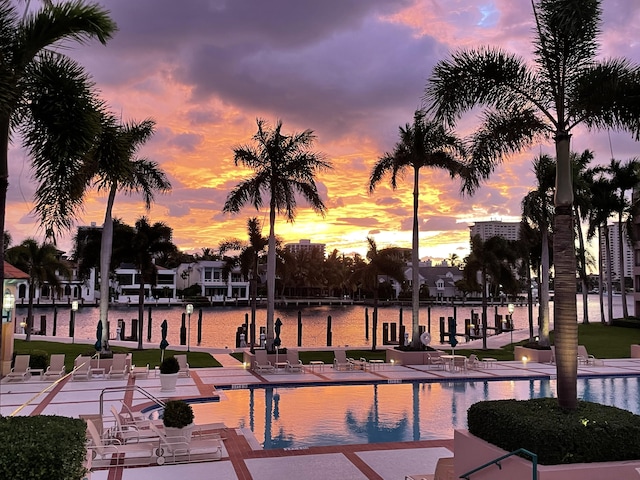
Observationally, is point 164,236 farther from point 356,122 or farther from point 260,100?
point 356,122

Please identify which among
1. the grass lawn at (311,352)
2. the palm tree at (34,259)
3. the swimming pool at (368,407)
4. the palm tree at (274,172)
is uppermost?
the palm tree at (274,172)

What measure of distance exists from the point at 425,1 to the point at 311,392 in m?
13.0

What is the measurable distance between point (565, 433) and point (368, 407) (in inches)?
393

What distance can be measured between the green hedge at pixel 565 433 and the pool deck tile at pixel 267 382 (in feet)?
8.56

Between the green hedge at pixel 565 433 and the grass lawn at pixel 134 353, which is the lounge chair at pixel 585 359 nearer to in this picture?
the grass lawn at pixel 134 353

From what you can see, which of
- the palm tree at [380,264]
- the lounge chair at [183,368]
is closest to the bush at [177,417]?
the lounge chair at [183,368]

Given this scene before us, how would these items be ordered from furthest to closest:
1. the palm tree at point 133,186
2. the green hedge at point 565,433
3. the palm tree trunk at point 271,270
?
the palm tree trunk at point 271,270 < the palm tree at point 133,186 < the green hedge at point 565,433

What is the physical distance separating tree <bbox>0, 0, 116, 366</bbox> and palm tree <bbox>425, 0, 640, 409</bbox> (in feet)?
20.6

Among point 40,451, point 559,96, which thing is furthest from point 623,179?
point 40,451

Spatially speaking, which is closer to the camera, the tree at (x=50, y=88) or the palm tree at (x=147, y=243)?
the tree at (x=50, y=88)

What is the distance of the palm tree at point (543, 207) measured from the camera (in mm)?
27062

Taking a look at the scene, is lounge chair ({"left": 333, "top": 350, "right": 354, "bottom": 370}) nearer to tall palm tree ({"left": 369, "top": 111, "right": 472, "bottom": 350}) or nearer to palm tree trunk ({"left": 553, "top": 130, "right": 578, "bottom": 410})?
tall palm tree ({"left": 369, "top": 111, "right": 472, "bottom": 350})

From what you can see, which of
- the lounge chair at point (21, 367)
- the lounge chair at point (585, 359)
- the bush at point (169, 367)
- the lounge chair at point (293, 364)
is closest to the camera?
the bush at point (169, 367)

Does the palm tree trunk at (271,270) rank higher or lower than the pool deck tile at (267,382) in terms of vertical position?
higher
